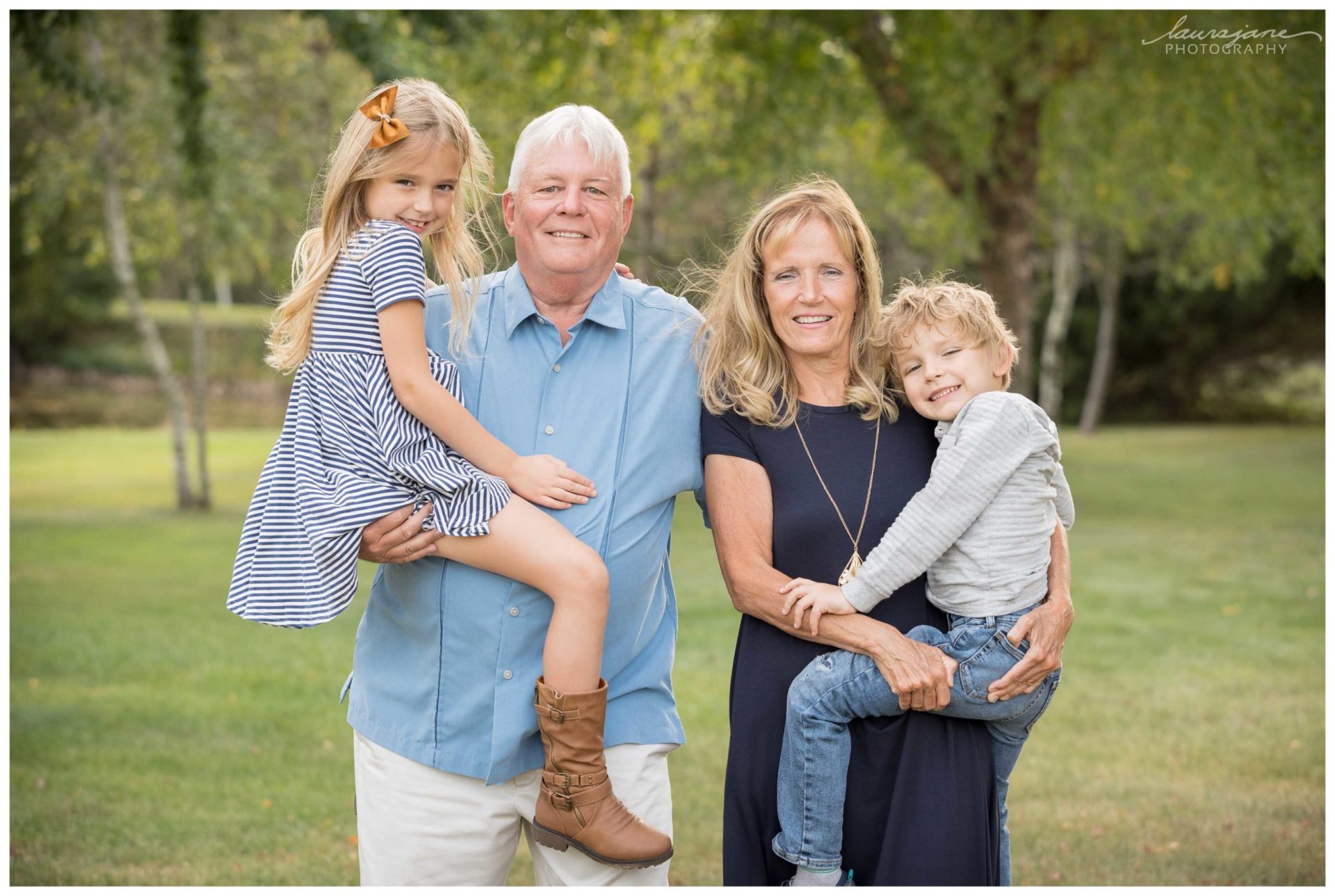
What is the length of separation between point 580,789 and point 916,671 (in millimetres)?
732

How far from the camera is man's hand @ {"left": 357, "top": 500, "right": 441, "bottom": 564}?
2.39 m

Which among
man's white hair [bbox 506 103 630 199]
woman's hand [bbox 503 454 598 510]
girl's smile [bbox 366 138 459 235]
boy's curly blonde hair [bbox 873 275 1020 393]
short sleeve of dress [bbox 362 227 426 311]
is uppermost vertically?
man's white hair [bbox 506 103 630 199]

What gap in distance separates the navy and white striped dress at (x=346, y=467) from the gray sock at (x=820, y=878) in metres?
1.00

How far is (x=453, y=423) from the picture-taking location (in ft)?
7.98

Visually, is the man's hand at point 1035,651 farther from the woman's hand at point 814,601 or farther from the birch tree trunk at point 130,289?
the birch tree trunk at point 130,289

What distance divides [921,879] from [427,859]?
106cm

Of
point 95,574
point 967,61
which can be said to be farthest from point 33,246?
point 967,61

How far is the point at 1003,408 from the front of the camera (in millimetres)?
2385

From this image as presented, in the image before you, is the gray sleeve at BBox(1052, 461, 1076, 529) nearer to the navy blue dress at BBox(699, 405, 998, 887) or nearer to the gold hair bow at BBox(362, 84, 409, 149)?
the navy blue dress at BBox(699, 405, 998, 887)

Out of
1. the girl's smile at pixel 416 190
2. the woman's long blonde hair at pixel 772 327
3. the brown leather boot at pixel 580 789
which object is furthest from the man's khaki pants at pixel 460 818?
the girl's smile at pixel 416 190

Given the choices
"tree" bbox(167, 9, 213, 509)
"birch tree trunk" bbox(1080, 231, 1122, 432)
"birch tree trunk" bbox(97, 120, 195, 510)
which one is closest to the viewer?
"tree" bbox(167, 9, 213, 509)

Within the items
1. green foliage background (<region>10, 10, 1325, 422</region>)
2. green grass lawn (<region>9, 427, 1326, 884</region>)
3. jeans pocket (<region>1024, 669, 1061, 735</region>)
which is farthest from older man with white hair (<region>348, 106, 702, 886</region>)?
green foliage background (<region>10, 10, 1325, 422</region>)

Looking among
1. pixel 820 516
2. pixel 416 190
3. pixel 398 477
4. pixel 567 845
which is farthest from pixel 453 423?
pixel 567 845

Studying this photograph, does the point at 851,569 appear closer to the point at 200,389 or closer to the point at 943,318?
the point at 943,318
